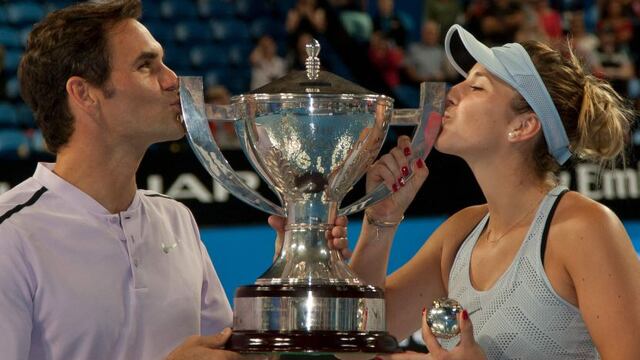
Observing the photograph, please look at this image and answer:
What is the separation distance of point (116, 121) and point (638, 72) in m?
6.20

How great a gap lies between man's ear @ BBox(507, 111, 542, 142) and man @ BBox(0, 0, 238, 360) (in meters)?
0.74

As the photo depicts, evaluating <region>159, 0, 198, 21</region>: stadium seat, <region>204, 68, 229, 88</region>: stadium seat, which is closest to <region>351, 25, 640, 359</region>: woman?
<region>204, 68, 229, 88</region>: stadium seat

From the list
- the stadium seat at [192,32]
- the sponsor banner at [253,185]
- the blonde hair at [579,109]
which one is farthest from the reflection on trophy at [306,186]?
the stadium seat at [192,32]

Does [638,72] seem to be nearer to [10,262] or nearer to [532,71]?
[532,71]

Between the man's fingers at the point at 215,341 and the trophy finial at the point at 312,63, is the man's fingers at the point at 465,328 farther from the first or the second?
the trophy finial at the point at 312,63

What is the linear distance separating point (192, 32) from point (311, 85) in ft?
22.4

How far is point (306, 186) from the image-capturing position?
2441mm

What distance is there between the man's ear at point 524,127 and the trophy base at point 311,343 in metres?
0.57

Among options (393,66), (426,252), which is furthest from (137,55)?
(393,66)

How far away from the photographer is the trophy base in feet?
7.36

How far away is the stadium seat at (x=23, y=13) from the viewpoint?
8.63 meters

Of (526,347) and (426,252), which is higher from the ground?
(426,252)

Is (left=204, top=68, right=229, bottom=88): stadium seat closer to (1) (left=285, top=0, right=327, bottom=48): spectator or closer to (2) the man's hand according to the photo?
(1) (left=285, top=0, right=327, bottom=48): spectator

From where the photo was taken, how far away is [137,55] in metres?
2.65
